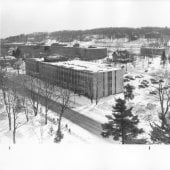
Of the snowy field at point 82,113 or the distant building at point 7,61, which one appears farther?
the distant building at point 7,61

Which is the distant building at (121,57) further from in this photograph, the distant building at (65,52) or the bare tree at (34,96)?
the bare tree at (34,96)

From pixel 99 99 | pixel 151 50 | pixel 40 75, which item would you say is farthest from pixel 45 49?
pixel 99 99

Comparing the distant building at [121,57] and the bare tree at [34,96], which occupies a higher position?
the distant building at [121,57]

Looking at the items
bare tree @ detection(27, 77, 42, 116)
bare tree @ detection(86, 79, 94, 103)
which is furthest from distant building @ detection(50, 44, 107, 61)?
bare tree @ detection(86, 79, 94, 103)

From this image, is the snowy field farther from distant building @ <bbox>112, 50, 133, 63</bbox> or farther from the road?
distant building @ <bbox>112, 50, 133, 63</bbox>

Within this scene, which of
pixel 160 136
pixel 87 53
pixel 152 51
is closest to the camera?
pixel 160 136

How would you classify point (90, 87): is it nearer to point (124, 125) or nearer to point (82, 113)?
point (82, 113)

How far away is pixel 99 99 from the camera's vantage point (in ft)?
55.9

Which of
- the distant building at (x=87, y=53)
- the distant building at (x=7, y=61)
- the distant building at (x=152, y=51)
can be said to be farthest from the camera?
the distant building at (x=152, y=51)

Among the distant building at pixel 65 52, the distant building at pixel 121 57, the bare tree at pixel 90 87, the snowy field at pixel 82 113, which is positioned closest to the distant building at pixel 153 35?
the distant building at pixel 65 52

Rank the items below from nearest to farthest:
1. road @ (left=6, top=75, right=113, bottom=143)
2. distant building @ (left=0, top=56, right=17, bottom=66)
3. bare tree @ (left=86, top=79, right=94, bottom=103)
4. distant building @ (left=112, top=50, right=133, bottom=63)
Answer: road @ (left=6, top=75, right=113, bottom=143) → bare tree @ (left=86, top=79, right=94, bottom=103) → distant building @ (left=0, top=56, right=17, bottom=66) → distant building @ (left=112, top=50, right=133, bottom=63)

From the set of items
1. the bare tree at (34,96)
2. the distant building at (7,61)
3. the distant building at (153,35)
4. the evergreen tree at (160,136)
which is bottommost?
the bare tree at (34,96)

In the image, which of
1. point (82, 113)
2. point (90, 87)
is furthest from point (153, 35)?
point (82, 113)

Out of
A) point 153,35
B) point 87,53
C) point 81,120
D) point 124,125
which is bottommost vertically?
point 81,120
